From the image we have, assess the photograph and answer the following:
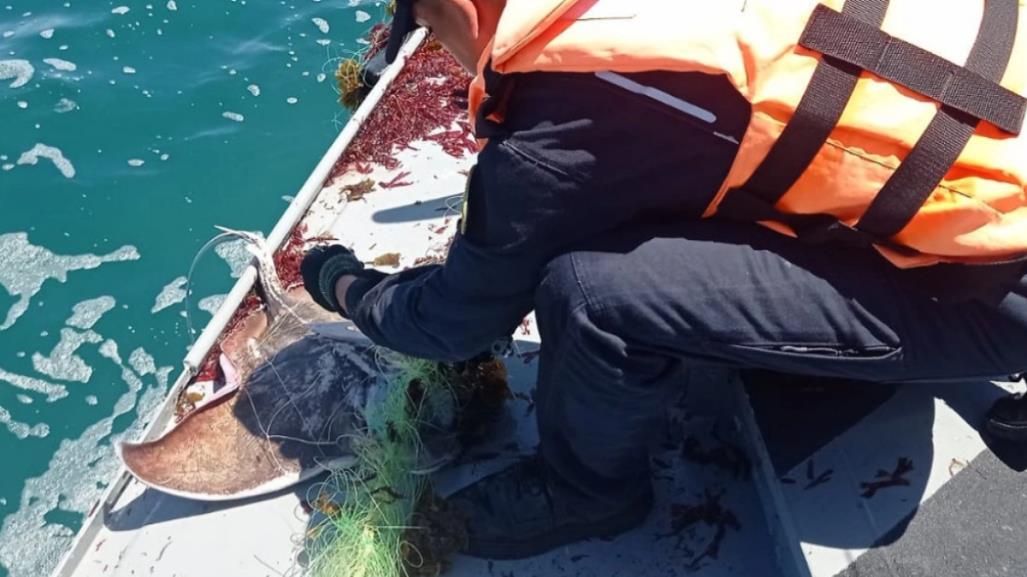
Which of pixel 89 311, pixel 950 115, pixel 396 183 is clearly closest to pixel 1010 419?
pixel 950 115

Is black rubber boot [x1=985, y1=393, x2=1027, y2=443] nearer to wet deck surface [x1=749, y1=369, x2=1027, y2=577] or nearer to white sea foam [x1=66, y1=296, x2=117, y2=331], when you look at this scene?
wet deck surface [x1=749, y1=369, x2=1027, y2=577]

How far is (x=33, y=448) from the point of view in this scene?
483cm

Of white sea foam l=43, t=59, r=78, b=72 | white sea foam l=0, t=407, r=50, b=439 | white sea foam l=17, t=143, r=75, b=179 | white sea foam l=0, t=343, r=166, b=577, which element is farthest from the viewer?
white sea foam l=43, t=59, r=78, b=72

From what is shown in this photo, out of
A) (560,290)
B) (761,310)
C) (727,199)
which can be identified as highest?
(727,199)

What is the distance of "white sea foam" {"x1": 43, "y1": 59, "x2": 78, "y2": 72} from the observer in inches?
271

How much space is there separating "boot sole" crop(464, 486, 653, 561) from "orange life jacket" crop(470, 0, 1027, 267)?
141cm

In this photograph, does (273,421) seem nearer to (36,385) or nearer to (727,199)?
(727,199)

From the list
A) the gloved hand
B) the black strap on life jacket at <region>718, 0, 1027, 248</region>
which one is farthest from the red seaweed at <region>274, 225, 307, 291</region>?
the black strap on life jacket at <region>718, 0, 1027, 248</region>

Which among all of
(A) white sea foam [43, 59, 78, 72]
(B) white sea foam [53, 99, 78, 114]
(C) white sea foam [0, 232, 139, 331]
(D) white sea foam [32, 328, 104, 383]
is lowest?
(D) white sea foam [32, 328, 104, 383]

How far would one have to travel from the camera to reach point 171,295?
18.1 ft

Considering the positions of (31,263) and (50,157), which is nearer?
(31,263)

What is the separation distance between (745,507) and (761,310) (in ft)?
3.92

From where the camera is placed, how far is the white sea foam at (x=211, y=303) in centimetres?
547

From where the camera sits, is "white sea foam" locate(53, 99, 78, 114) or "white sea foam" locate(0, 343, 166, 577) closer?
"white sea foam" locate(0, 343, 166, 577)
